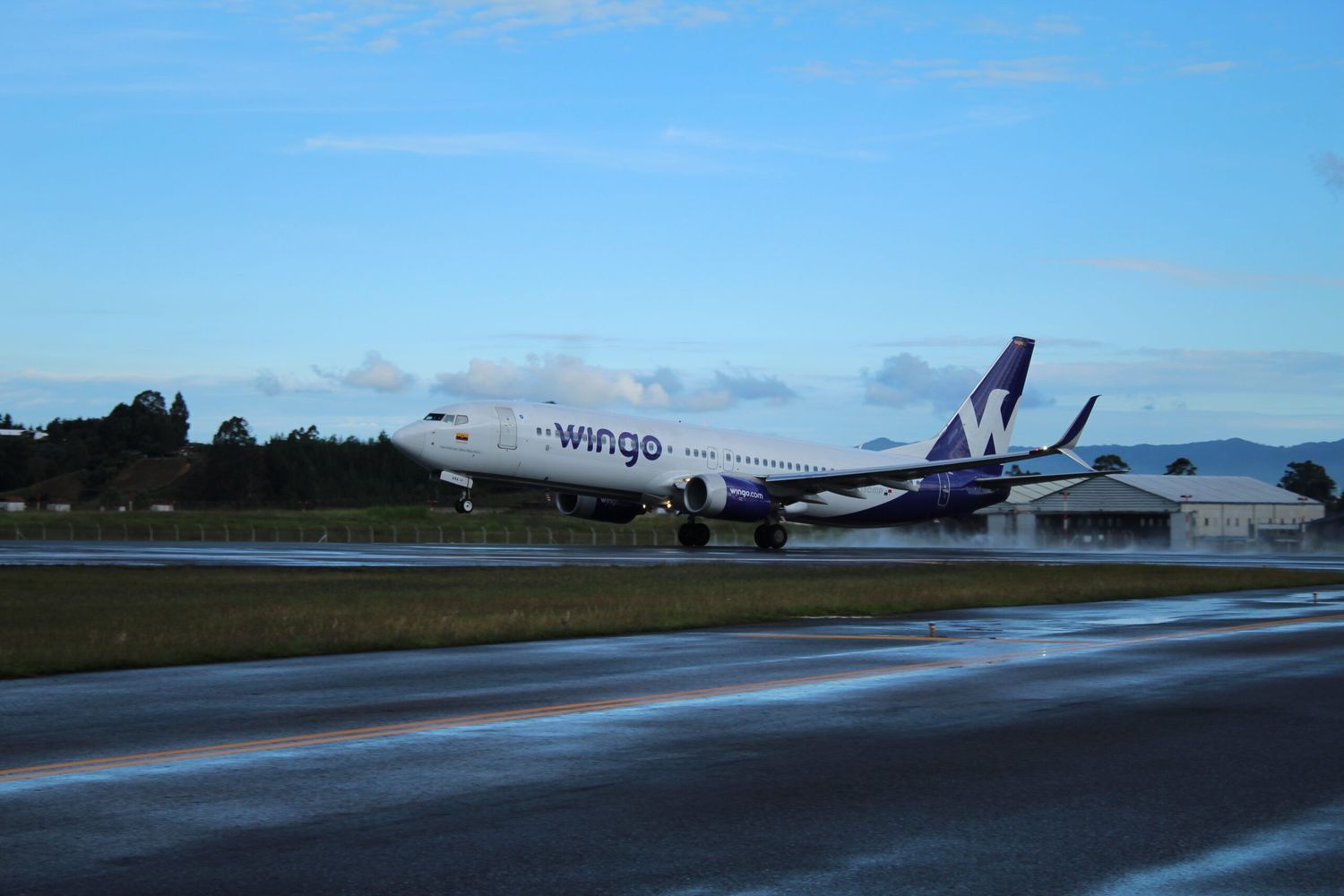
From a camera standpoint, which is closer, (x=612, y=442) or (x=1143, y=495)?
(x=612, y=442)

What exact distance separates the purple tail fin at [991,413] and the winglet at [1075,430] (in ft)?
33.9

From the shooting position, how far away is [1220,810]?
25.2 ft

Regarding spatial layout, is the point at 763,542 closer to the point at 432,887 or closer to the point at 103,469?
the point at 432,887

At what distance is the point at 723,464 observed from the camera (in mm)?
53875

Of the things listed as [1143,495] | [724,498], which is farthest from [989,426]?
[1143,495]

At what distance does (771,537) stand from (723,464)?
323 cm

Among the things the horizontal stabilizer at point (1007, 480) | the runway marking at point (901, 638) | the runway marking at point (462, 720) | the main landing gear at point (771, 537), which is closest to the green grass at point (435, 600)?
the runway marking at point (901, 638)

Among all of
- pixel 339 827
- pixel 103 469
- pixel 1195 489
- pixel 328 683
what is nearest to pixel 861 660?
pixel 328 683

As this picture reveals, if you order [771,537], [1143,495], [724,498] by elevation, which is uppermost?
[1143,495]

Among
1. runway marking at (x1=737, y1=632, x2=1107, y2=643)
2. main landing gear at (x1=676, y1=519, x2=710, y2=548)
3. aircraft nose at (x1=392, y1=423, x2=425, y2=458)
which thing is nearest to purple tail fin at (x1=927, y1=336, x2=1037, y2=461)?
main landing gear at (x1=676, y1=519, x2=710, y2=548)

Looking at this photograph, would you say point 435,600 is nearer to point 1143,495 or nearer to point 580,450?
point 580,450

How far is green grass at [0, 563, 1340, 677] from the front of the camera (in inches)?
669

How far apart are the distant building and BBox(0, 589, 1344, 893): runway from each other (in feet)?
249

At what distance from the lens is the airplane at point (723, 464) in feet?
158
